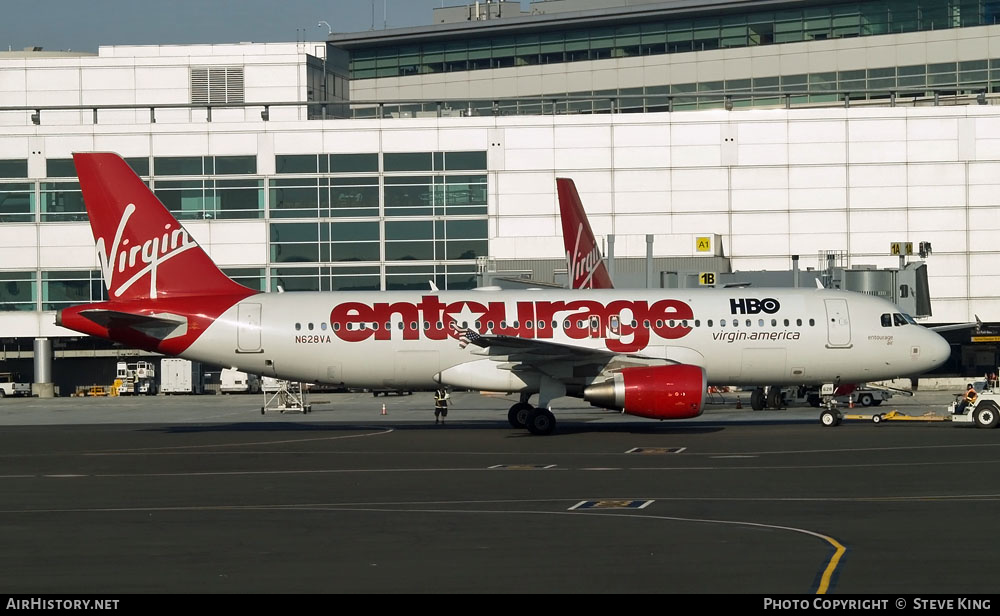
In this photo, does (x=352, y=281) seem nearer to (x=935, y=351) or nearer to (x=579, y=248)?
(x=579, y=248)

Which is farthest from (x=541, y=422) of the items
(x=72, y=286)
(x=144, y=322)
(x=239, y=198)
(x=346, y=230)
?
(x=72, y=286)

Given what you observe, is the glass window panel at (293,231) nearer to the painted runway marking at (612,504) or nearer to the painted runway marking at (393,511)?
the painted runway marking at (393,511)

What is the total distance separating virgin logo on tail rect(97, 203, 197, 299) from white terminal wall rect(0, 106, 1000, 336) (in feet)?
125

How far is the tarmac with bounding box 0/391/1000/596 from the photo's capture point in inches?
578

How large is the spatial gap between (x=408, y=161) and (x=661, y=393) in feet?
150

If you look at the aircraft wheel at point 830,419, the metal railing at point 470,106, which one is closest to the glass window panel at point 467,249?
the metal railing at point 470,106

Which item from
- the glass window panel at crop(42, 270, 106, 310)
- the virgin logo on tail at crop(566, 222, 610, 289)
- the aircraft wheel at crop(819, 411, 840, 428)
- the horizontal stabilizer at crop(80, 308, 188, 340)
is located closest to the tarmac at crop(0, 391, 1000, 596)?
the aircraft wheel at crop(819, 411, 840, 428)

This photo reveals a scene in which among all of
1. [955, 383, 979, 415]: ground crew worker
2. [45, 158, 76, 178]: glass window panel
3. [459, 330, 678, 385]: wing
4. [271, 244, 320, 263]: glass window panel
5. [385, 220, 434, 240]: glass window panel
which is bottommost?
[955, 383, 979, 415]: ground crew worker

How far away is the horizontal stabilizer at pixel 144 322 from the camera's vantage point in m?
37.9

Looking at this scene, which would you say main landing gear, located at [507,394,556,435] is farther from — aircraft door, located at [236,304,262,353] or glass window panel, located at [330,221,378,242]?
glass window panel, located at [330,221,378,242]

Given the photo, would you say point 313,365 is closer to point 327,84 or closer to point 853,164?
point 853,164

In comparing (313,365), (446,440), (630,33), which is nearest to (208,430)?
(313,365)

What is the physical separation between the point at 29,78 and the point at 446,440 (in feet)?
216

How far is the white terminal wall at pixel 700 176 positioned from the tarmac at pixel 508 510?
37269 millimetres
